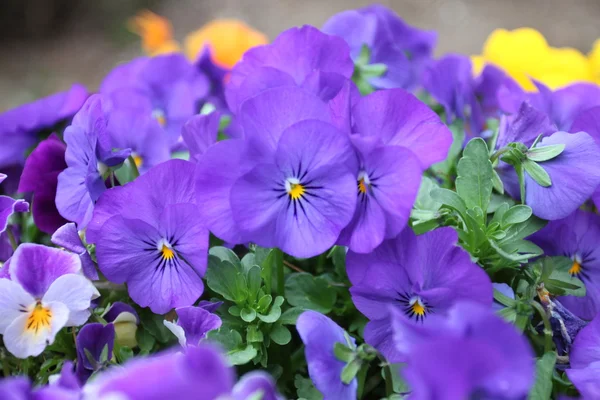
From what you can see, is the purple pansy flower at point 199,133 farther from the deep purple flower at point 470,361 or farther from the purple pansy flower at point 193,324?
the deep purple flower at point 470,361

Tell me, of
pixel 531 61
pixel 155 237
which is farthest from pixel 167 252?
pixel 531 61

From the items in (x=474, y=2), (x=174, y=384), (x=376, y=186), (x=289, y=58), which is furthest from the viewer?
(x=474, y=2)

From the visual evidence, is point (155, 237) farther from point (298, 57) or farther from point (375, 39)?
point (375, 39)

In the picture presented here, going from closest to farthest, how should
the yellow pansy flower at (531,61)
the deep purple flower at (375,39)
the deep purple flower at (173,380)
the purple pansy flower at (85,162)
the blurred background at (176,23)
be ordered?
the deep purple flower at (173,380) → the purple pansy flower at (85,162) → the deep purple flower at (375,39) → the yellow pansy flower at (531,61) → the blurred background at (176,23)

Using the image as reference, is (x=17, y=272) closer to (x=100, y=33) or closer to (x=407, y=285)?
(x=407, y=285)

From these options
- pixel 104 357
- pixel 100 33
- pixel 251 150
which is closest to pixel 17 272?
pixel 104 357

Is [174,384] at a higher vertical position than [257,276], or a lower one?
higher

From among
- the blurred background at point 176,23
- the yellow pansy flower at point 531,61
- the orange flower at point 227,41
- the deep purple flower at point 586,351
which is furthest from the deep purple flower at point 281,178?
the blurred background at point 176,23
